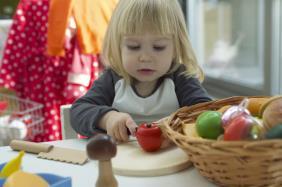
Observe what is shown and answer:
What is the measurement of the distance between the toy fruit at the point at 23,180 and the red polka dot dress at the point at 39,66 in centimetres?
107

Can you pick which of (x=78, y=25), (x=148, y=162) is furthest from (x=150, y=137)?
(x=78, y=25)

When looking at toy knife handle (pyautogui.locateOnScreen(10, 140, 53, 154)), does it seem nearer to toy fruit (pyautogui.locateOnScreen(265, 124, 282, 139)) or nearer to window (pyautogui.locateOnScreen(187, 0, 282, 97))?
toy fruit (pyautogui.locateOnScreen(265, 124, 282, 139))

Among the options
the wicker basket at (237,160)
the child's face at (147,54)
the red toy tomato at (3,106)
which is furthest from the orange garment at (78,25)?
the wicker basket at (237,160)

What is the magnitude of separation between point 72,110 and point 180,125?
0.33 meters

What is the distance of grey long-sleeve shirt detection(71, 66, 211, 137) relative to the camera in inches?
37.3

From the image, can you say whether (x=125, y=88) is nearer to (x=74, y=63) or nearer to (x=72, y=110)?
(x=72, y=110)

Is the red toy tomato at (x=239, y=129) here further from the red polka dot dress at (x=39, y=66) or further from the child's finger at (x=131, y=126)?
the red polka dot dress at (x=39, y=66)

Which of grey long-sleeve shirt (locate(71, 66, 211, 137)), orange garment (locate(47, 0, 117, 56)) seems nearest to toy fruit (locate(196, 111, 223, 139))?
grey long-sleeve shirt (locate(71, 66, 211, 137))

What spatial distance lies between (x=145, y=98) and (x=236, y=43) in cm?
143

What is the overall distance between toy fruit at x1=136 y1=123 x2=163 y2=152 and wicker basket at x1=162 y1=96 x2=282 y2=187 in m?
0.10

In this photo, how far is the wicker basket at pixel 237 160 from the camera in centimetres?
48

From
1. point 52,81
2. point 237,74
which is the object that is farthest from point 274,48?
point 52,81

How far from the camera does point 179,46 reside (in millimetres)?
938

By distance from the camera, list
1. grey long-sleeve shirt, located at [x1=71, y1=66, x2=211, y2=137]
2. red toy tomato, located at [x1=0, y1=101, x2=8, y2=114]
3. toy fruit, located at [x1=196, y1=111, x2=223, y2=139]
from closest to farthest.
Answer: toy fruit, located at [x1=196, y1=111, x2=223, y2=139] → grey long-sleeve shirt, located at [x1=71, y1=66, x2=211, y2=137] → red toy tomato, located at [x1=0, y1=101, x2=8, y2=114]
